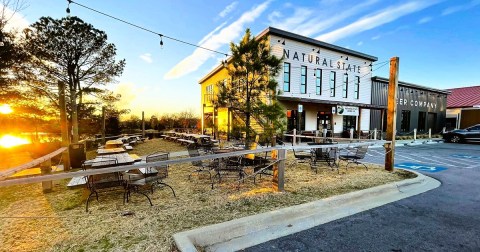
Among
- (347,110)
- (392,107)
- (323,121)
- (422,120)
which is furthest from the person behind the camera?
(422,120)

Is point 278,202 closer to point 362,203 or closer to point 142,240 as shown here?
point 362,203

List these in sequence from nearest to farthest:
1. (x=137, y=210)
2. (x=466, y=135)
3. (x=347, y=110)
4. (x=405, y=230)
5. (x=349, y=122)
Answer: (x=405, y=230) → (x=137, y=210) → (x=466, y=135) → (x=347, y=110) → (x=349, y=122)

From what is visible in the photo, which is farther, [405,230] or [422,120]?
[422,120]

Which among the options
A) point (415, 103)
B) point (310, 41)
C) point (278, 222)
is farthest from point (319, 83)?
point (278, 222)

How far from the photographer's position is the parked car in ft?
53.2

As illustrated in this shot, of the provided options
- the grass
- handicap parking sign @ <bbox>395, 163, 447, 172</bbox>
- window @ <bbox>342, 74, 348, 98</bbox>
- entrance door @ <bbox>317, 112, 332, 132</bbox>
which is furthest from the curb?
window @ <bbox>342, 74, 348, 98</bbox>

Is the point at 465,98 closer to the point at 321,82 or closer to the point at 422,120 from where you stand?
the point at 422,120

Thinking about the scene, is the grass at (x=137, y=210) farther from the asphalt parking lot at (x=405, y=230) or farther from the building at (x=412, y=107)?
the building at (x=412, y=107)

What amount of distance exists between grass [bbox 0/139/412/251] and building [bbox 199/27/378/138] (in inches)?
371

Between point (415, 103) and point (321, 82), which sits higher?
point (321, 82)

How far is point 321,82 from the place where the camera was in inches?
704

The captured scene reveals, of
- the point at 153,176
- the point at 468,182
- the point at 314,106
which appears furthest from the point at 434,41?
the point at 153,176

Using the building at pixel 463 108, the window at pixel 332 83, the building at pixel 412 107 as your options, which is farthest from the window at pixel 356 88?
the building at pixel 463 108

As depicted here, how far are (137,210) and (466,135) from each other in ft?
74.8
